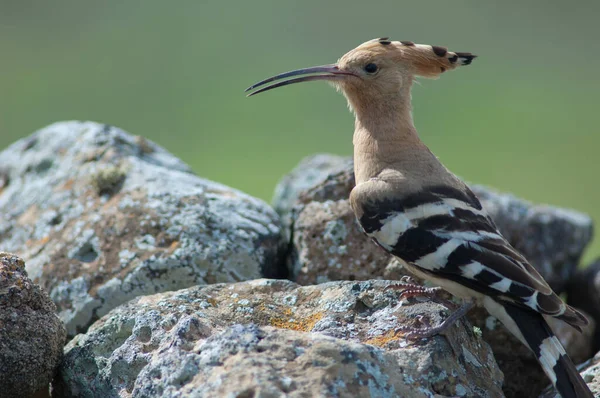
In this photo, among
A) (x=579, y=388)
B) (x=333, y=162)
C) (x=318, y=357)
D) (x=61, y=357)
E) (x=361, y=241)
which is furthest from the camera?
(x=333, y=162)

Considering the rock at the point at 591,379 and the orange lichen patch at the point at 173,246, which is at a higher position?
the orange lichen patch at the point at 173,246

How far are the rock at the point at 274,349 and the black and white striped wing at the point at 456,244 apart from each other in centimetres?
28

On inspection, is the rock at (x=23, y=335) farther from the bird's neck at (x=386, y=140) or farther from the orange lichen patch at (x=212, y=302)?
the bird's neck at (x=386, y=140)

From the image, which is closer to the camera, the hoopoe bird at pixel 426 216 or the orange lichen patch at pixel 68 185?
the hoopoe bird at pixel 426 216

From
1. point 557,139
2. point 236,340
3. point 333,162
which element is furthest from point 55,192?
point 557,139

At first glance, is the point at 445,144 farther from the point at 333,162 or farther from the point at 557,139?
the point at 333,162

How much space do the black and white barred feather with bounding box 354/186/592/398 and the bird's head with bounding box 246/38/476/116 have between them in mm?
941

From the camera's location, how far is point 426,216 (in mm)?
4473

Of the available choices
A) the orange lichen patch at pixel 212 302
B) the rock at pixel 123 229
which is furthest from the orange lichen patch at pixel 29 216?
the orange lichen patch at pixel 212 302

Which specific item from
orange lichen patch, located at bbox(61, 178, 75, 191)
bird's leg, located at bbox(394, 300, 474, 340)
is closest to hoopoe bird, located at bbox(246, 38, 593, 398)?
bird's leg, located at bbox(394, 300, 474, 340)

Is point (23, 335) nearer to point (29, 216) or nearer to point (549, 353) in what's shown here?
point (29, 216)

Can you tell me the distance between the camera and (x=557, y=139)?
57.9ft

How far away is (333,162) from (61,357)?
396 cm

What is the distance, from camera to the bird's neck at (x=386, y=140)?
496 centimetres
